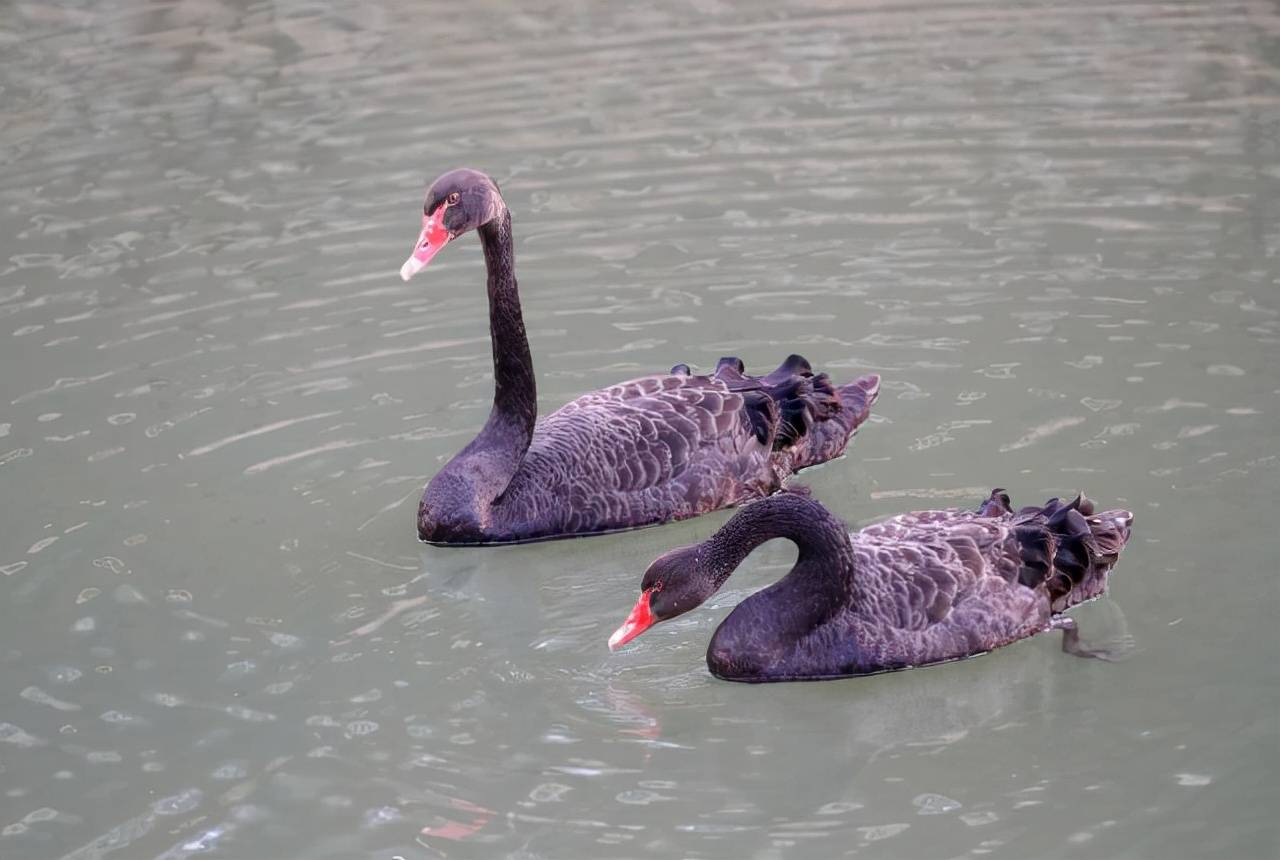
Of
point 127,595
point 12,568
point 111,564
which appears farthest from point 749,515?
point 12,568

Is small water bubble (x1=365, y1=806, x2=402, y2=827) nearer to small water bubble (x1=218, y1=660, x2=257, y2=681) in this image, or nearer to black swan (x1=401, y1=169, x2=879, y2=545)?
small water bubble (x1=218, y1=660, x2=257, y2=681)

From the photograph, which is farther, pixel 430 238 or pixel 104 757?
pixel 430 238

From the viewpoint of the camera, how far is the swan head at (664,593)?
5.74m

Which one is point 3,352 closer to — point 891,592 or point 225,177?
point 225,177

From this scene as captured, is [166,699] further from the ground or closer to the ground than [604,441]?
closer to the ground

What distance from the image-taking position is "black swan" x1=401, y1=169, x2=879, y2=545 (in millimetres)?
6906

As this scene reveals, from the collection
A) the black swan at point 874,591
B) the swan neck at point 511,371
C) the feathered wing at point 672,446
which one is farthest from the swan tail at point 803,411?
the black swan at point 874,591

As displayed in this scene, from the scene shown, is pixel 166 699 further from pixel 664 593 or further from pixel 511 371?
pixel 511 371

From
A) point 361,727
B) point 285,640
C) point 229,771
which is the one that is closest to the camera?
point 229,771

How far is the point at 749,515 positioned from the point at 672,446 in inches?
55.8

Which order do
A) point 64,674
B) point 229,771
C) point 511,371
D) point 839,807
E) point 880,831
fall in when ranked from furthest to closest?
1. point 511,371
2. point 64,674
3. point 229,771
4. point 839,807
5. point 880,831

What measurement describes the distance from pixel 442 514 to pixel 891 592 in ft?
6.15

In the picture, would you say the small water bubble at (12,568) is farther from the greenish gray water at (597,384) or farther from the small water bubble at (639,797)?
the small water bubble at (639,797)

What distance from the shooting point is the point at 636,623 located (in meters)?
5.74
